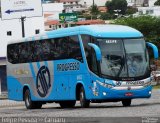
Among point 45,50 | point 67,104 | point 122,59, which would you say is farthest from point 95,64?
point 67,104

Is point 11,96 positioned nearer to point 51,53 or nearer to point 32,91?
point 32,91

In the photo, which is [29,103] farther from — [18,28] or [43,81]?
[18,28]

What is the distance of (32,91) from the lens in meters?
36.4

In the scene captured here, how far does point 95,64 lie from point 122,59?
1.07 meters

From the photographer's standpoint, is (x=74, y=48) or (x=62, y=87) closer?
(x=74, y=48)

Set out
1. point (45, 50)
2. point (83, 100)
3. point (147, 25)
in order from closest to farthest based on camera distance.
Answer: point (83, 100), point (45, 50), point (147, 25)

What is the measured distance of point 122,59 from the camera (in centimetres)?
3038

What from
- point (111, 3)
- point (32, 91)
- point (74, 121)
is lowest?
point (111, 3)

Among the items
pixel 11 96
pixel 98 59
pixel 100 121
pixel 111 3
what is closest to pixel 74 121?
pixel 100 121

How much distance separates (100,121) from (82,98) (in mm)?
10588

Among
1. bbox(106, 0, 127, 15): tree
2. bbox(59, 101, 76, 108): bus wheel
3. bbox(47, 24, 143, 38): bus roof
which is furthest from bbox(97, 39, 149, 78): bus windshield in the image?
bbox(106, 0, 127, 15): tree

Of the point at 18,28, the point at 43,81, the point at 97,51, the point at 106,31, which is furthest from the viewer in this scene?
the point at 18,28

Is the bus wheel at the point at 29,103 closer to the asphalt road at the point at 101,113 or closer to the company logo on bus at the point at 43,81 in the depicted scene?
the company logo on bus at the point at 43,81

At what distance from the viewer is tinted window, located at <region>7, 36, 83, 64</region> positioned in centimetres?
3180
